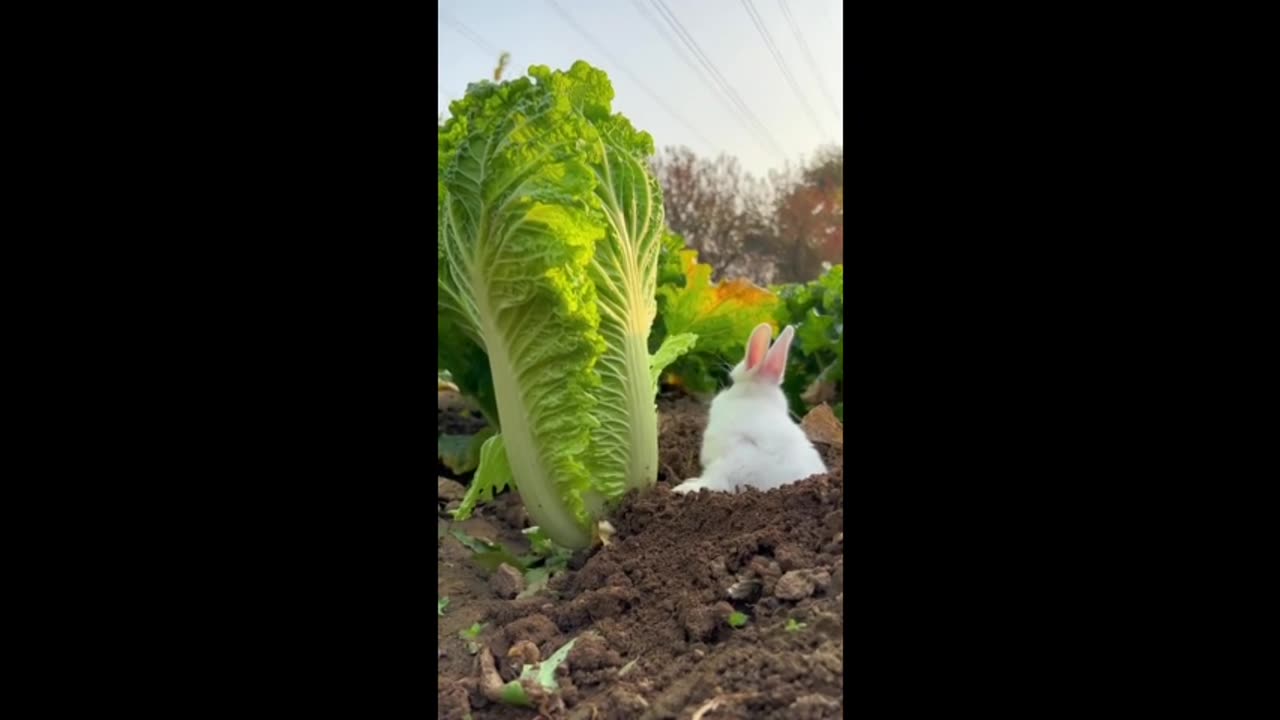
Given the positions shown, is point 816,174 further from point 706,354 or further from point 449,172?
point 449,172

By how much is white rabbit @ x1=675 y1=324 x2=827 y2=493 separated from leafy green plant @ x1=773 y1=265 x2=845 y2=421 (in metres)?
0.03

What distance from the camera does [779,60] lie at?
185 centimetres

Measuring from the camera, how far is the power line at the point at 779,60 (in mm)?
1828

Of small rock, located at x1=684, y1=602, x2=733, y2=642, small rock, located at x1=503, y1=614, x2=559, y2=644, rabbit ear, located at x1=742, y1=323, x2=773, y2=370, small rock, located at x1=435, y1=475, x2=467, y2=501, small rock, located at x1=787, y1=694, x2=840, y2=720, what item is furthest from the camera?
small rock, located at x1=435, y1=475, x2=467, y2=501

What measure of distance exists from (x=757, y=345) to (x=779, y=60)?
0.61 metres

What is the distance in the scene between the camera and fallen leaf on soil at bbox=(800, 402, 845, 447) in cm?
205

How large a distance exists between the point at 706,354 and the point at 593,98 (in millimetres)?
600

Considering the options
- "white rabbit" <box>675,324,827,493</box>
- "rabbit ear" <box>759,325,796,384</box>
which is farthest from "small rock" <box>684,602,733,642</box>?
"rabbit ear" <box>759,325,796,384</box>

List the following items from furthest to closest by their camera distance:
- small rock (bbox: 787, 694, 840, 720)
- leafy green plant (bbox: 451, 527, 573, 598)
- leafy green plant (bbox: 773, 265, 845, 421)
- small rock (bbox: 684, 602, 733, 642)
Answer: leafy green plant (bbox: 451, 527, 573, 598) < leafy green plant (bbox: 773, 265, 845, 421) < small rock (bbox: 684, 602, 733, 642) < small rock (bbox: 787, 694, 840, 720)

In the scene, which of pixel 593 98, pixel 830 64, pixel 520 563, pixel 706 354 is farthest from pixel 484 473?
pixel 830 64

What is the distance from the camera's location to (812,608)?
1661 mm

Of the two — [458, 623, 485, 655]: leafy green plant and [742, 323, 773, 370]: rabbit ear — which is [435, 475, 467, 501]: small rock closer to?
[458, 623, 485, 655]: leafy green plant
